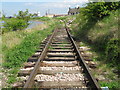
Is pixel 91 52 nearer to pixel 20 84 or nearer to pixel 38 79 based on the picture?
pixel 38 79

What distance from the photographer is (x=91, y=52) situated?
6.89 m

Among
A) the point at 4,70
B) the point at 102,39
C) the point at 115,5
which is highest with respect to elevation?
the point at 115,5

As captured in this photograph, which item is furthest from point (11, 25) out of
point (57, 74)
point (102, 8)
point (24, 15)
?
point (57, 74)

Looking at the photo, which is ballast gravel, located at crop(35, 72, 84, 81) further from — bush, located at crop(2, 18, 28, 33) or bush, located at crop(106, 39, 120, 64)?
bush, located at crop(2, 18, 28, 33)

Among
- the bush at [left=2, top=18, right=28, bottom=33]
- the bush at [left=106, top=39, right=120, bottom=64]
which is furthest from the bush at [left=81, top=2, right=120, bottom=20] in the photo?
the bush at [left=2, top=18, right=28, bottom=33]

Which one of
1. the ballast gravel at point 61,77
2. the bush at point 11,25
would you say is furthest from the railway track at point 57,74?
the bush at point 11,25

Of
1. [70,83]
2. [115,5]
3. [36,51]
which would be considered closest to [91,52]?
[36,51]

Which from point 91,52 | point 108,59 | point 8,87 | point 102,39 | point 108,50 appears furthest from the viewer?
point 102,39

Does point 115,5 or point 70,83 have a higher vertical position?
point 115,5

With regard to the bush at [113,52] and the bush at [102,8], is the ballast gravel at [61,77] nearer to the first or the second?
the bush at [113,52]

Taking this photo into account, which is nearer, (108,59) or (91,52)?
(108,59)

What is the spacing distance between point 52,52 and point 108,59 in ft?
7.93

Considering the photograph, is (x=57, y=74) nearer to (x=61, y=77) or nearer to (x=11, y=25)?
(x=61, y=77)

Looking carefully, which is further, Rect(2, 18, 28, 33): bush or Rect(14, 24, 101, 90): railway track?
Rect(2, 18, 28, 33): bush
